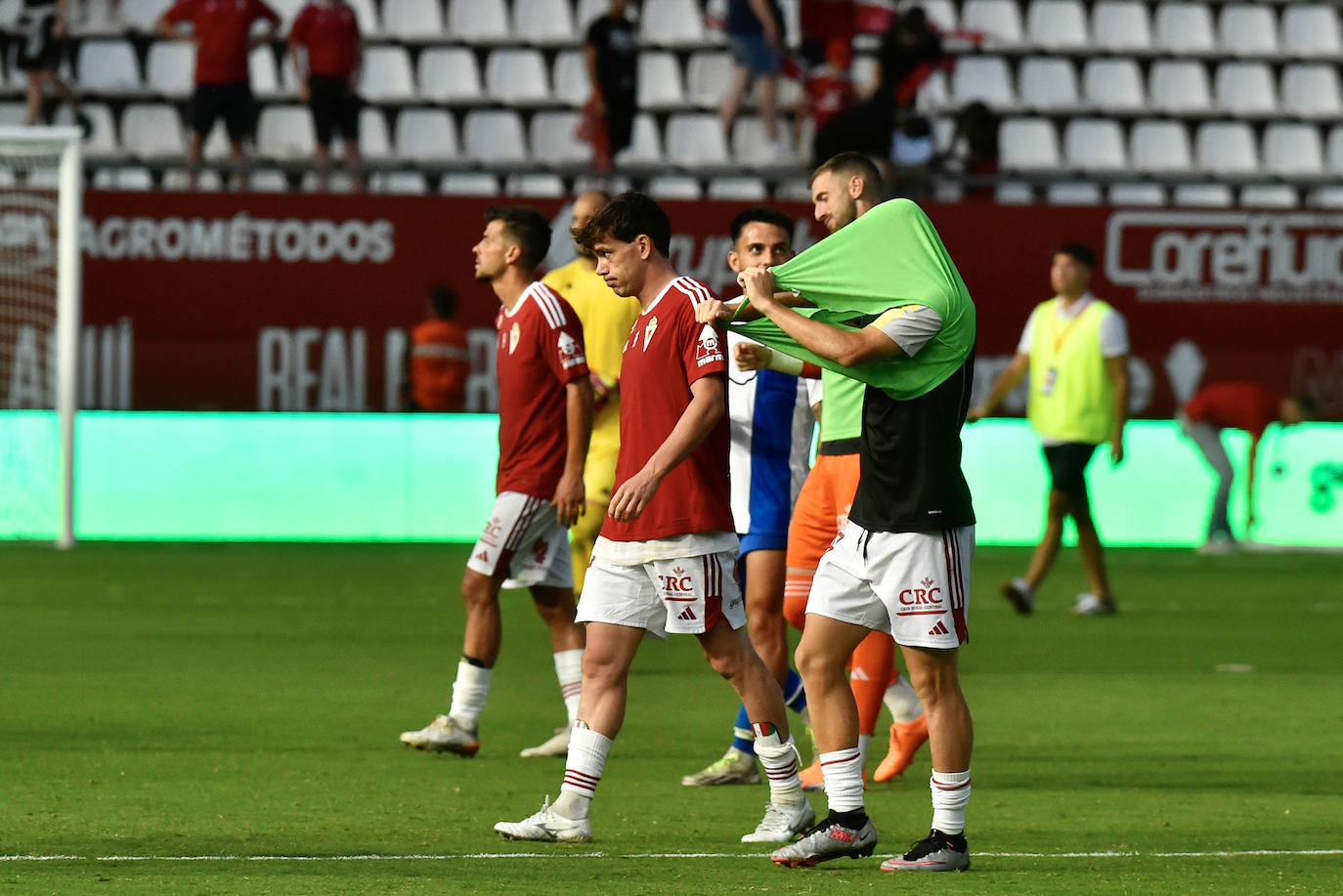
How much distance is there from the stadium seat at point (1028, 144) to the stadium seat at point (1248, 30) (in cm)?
287

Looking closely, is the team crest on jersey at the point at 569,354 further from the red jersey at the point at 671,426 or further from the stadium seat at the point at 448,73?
the stadium seat at the point at 448,73

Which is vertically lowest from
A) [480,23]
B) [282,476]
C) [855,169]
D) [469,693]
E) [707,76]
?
[469,693]

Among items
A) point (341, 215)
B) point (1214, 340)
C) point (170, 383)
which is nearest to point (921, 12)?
point (1214, 340)

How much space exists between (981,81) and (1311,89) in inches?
150

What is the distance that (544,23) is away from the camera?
21.9 metres

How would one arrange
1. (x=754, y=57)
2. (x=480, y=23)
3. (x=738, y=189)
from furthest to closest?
(x=480, y=23), (x=754, y=57), (x=738, y=189)

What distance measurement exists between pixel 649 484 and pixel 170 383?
12.7 meters

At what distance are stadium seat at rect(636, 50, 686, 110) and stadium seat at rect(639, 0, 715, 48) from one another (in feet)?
0.77

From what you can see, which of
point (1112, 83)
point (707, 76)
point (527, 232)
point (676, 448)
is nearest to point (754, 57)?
point (707, 76)

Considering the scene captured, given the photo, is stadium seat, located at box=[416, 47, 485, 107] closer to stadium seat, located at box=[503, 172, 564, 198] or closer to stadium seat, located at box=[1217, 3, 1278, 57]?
stadium seat, located at box=[503, 172, 564, 198]

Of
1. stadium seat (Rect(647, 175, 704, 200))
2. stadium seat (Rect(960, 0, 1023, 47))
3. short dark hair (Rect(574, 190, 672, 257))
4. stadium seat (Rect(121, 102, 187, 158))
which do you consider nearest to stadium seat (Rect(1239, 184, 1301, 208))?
stadium seat (Rect(960, 0, 1023, 47))

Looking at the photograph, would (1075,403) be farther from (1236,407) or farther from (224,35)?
(224,35)

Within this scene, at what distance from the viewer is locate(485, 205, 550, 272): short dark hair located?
779cm

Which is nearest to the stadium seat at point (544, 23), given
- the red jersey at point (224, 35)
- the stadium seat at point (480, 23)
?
the stadium seat at point (480, 23)
